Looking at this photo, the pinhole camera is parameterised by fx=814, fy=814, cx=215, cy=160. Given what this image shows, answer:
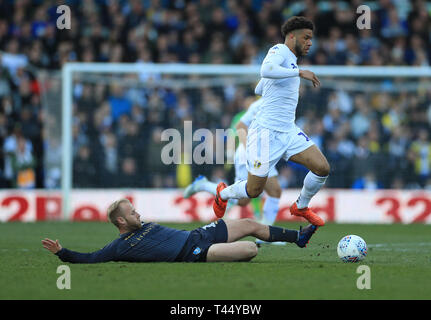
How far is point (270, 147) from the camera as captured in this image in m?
8.82

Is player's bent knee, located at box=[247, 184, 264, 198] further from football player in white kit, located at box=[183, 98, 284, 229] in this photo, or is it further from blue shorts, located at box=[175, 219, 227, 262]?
football player in white kit, located at box=[183, 98, 284, 229]

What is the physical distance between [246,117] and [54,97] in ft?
25.2

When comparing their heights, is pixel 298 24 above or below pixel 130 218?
above

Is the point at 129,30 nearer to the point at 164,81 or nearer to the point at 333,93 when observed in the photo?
the point at 164,81

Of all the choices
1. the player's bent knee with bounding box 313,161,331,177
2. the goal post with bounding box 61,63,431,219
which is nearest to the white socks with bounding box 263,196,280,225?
the player's bent knee with bounding box 313,161,331,177

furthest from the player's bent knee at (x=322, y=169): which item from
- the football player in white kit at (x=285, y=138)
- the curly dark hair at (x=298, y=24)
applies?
the curly dark hair at (x=298, y=24)

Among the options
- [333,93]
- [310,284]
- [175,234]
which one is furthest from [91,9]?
[310,284]

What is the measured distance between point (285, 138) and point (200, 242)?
166cm

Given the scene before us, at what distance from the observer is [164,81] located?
1717cm

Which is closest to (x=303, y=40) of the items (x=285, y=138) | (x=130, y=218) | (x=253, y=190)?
(x=285, y=138)

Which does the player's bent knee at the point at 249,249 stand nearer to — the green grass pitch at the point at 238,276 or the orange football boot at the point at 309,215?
the green grass pitch at the point at 238,276

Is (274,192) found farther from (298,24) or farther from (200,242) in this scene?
(200,242)

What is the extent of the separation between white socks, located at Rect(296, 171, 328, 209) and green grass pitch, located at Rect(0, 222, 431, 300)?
604mm

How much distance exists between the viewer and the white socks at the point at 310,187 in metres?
8.88
